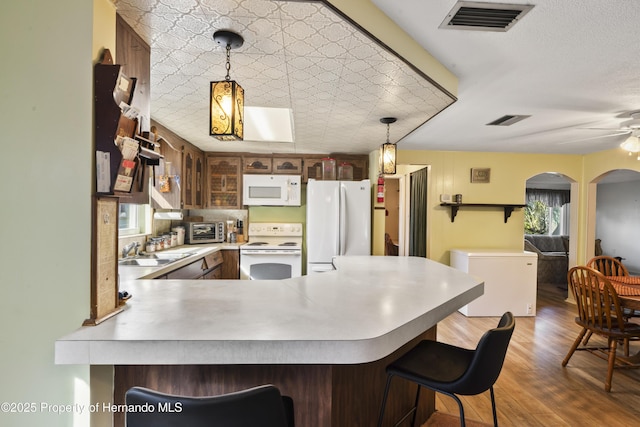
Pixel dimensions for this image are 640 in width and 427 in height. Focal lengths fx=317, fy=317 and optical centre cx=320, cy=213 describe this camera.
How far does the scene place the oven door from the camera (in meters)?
4.07

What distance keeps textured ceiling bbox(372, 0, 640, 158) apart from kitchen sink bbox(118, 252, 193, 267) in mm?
2550

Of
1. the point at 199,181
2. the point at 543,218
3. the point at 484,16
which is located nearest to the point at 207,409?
the point at 484,16

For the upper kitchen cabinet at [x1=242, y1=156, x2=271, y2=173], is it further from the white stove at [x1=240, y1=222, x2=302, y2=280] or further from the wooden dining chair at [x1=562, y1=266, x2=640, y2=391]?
the wooden dining chair at [x1=562, y1=266, x2=640, y2=391]

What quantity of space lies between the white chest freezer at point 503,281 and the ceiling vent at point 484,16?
3143 mm

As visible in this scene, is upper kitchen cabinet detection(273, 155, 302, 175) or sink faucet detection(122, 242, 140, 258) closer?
sink faucet detection(122, 242, 140, 258)

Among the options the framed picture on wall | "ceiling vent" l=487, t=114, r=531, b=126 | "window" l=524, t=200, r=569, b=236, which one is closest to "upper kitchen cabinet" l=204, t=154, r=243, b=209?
"ceiling vent" l=487, t=114, r=531, b=126

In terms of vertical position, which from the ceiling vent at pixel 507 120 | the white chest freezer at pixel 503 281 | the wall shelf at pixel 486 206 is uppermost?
the ceiling vent at pixel 507 120

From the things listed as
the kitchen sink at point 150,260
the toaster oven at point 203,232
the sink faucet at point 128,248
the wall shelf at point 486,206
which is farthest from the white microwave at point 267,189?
the wall shelf at point 486,206

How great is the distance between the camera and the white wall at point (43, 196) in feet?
3.48

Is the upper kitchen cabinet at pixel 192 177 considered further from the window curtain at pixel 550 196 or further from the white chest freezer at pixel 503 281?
the window curtain at pixel 550 196

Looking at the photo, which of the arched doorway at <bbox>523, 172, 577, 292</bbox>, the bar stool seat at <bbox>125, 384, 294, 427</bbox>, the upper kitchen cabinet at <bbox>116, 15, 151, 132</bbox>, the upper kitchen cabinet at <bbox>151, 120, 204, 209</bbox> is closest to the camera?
the bar stool seat at <bbox>125, 384, 294, 427</bbox>

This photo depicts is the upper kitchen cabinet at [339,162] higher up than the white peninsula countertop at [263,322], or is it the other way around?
the upper kitchen cabinet at [339,162]

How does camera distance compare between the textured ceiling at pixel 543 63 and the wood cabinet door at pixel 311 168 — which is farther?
the wood cabinet door at pixel 311 168

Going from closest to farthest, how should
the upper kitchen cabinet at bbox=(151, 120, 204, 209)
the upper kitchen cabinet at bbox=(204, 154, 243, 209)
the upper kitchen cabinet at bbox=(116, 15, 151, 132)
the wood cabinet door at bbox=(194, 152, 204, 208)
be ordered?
1. the upper kitchen cabinet at bbox=(116, 15, 151, 132)
2. the upper kitchen cabinet at bbox=(151, 120, 204, 209)
3. the wood cabinet door at bbox=(194, 152, 204, 208)
4. the upper kitchen cabinet at bbox=(204, 154, 243, 209)
